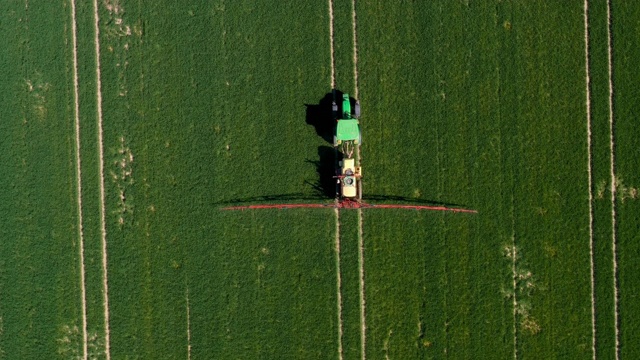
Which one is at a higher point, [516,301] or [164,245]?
[164,245]

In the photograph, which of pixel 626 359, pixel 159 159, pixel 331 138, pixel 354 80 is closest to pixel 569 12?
pixel 354 80

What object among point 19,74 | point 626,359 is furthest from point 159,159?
point 626,359

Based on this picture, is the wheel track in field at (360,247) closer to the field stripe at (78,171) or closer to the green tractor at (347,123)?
the green tractor at (347,123)

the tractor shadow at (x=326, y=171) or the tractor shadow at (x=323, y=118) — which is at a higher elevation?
the tractor shadow at (x=323, y=118)

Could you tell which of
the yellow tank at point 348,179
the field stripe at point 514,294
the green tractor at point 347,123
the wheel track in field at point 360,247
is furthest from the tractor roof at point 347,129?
the field stripe at point 514,294

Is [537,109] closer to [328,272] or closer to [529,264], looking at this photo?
[529,264]

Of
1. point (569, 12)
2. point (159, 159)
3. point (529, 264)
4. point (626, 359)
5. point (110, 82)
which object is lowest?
point (626, 359)

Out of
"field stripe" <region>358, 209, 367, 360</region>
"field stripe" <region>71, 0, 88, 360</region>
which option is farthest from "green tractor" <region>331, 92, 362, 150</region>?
"field stripe" <region>71, 0, 88, 360</region>
